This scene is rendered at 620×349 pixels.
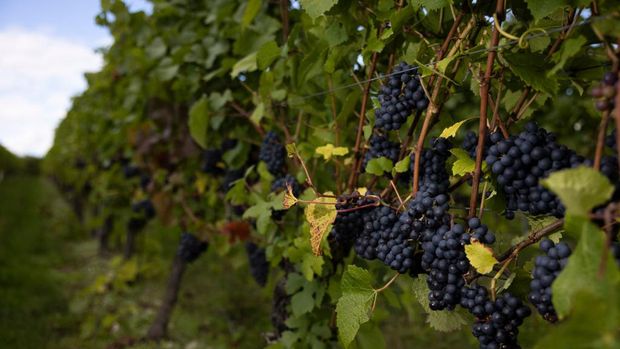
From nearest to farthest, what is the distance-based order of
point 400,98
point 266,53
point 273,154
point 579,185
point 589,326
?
point 589,326, point 579,185, point 400,98, point 266,53, point 273,154

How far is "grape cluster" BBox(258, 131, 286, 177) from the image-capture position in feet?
7.98

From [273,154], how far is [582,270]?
5.75ft

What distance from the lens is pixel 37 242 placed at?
10992 mm

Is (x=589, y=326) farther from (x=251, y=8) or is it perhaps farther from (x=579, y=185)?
(x=251, y=8)

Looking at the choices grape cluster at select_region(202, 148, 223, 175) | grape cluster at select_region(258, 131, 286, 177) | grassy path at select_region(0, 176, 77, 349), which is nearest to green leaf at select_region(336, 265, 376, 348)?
grape cluster at select_region(258, 131, 286, 177)

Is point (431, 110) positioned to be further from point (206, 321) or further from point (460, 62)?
point (206, 321)

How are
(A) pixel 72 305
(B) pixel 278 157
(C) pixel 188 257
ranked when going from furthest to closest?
1. (A) pixel 72 305
2. (C) pixel 188 257
3. (B) pixel 278 157

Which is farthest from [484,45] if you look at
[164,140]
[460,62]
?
[164,140]

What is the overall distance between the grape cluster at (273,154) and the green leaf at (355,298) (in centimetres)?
106

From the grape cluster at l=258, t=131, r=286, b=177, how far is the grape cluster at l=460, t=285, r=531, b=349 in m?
1.42

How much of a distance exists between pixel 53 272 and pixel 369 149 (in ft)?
26.8

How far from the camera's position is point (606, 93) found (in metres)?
0.92

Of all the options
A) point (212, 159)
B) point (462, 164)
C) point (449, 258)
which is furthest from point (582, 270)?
point (212, 159)

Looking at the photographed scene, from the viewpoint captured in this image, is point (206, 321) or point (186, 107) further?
point (206, 321)
